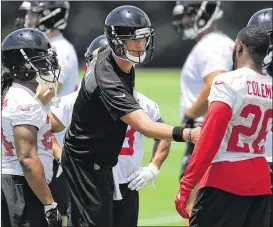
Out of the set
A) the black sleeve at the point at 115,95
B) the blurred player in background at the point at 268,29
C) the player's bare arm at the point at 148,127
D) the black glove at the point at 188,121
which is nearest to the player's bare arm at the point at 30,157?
the black sleeve at the point at 115,95

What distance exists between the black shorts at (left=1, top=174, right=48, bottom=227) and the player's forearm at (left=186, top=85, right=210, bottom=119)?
2.81 metres

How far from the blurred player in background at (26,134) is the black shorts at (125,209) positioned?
484 mm

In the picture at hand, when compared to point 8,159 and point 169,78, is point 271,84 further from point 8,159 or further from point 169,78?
point 169,78

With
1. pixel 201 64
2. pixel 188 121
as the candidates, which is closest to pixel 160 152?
pixel 188 121

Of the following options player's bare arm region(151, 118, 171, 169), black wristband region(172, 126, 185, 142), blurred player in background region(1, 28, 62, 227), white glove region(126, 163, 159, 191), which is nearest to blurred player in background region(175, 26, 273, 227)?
black wristband region(172, 126, 185, 142)

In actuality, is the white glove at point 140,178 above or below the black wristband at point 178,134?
below

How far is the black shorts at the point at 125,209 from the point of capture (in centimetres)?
616

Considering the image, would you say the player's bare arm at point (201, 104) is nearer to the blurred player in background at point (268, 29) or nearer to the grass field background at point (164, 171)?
the blurred player in background at point (268, 29)

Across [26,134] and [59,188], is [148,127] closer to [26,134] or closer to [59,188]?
[26,134]

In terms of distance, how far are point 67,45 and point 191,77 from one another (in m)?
1.31

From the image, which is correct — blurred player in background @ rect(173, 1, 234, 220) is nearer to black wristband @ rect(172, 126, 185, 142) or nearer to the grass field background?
the grass field background

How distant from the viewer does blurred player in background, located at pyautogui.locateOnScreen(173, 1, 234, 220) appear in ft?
27.6

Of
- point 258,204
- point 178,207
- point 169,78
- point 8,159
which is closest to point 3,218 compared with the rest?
point 8,159

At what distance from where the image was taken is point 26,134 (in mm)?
5590
